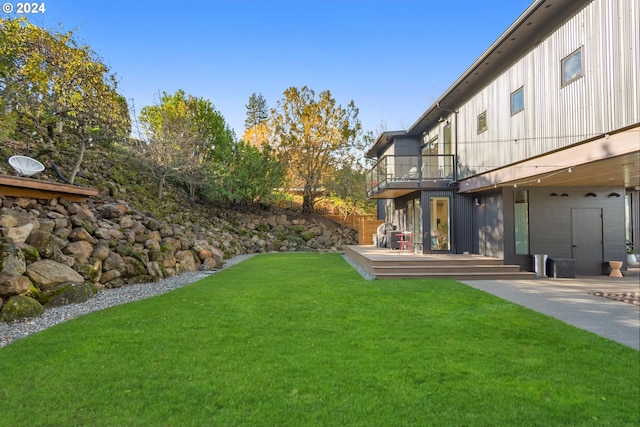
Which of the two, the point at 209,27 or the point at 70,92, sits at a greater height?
the point at 209,27

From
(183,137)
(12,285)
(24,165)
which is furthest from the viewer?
(183,137)

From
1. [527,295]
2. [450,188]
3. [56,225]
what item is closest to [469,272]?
[527,295]

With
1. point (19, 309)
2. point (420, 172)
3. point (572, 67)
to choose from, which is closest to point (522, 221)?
point (420, 172)

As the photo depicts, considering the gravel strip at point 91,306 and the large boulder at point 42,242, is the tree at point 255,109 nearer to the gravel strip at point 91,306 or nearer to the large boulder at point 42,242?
the gravel strip at point 91,306

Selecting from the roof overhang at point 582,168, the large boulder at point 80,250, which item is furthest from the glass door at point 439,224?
the large boulder at point 80,250

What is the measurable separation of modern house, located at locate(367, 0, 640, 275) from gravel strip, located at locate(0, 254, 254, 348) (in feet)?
26.4

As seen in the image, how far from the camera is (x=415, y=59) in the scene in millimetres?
19328

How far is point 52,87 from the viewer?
33.8 feet

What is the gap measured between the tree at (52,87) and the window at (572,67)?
34.1ft

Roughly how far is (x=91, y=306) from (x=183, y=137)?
40.8 feet

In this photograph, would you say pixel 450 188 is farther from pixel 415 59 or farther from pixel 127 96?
pixel 127 96

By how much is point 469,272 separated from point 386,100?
16851mm

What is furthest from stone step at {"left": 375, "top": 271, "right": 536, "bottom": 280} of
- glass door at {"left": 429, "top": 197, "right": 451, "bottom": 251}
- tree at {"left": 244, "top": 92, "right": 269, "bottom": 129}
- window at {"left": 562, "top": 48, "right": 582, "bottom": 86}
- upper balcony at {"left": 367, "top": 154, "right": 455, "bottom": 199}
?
tree at {"left": 244, "top": 92, "right": 269, "bottom": 129}

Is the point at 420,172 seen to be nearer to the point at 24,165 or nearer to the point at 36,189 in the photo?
the point at 36,189
